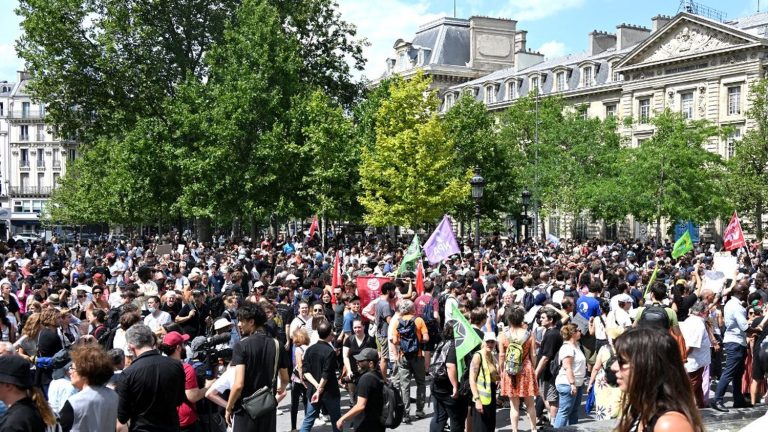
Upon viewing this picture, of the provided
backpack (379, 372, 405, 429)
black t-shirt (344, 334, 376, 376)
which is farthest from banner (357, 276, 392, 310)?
backpack (379, 372, 405, 429)

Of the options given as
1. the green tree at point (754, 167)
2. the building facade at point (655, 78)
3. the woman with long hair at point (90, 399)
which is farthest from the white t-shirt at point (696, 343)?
the building facade at point (655, 78)

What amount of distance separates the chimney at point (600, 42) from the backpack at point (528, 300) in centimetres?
5767

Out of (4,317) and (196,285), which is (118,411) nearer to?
(4,317)

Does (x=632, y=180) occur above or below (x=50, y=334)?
above

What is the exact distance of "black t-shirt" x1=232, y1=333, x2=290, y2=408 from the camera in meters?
7.76

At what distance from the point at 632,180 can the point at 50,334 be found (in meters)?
41.0

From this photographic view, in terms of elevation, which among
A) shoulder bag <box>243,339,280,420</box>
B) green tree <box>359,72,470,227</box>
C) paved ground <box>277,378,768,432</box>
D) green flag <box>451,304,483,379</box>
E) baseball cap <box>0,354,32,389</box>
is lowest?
paved ground <box>277,378,768,432</box>

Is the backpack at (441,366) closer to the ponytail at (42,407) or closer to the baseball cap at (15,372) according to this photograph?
the ponytail at (42,407)

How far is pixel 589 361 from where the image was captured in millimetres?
11992

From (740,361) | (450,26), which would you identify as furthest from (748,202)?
(450,26)

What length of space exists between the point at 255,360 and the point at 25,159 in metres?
103

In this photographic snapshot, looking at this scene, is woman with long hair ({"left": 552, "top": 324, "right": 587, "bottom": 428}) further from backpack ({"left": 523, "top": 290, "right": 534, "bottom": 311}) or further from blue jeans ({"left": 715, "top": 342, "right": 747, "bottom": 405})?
backpack ({"left": 523, "top": 290, "right": 534, "bottom": 311})

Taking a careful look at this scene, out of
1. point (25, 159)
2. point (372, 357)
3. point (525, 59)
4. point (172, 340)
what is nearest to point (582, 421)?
point (372, 357)

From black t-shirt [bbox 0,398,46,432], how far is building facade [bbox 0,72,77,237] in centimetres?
10048
